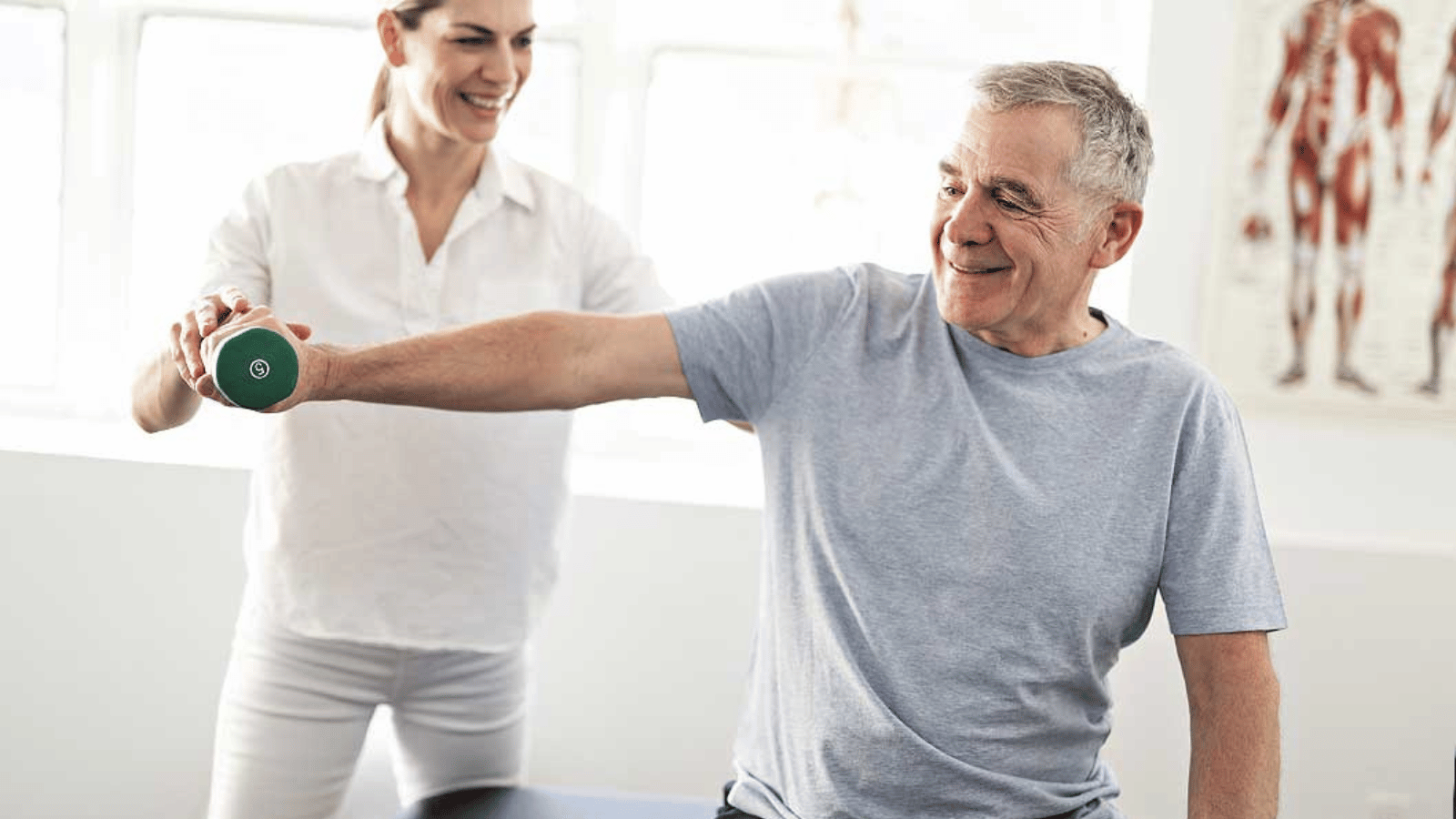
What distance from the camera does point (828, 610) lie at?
1588 millimetres

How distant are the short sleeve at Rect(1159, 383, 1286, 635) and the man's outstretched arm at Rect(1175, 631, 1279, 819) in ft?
0.08

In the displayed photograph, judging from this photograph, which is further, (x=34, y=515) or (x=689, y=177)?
(x=689, y=177)

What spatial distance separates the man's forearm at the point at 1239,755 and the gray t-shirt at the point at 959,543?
0.26ft

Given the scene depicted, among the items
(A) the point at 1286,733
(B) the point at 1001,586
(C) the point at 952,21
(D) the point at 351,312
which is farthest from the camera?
(C) the point at 952,21

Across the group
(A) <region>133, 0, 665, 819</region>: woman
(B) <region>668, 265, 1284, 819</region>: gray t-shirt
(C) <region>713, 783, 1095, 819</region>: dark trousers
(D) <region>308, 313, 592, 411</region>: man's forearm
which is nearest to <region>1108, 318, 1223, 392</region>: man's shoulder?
(B) <region>668, 265, 1284, 819</region>: gray t-shirt

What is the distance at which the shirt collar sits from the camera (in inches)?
82.1

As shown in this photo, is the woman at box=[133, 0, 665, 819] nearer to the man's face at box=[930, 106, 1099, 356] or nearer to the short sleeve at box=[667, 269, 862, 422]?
the short sleeve at box=[667, 269, 862, 422]

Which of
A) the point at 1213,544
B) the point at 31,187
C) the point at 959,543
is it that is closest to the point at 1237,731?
the point at 1213,544

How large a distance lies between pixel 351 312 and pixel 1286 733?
1882 millimetres

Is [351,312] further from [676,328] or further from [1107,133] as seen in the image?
[1107,133]

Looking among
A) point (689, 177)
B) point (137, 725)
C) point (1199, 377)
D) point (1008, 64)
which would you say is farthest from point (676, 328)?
point (137, 725)

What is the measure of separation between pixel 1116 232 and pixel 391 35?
1.01 meters

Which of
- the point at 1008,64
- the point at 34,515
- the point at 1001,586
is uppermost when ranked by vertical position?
the point at 1008,64

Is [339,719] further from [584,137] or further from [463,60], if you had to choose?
[584,137]
